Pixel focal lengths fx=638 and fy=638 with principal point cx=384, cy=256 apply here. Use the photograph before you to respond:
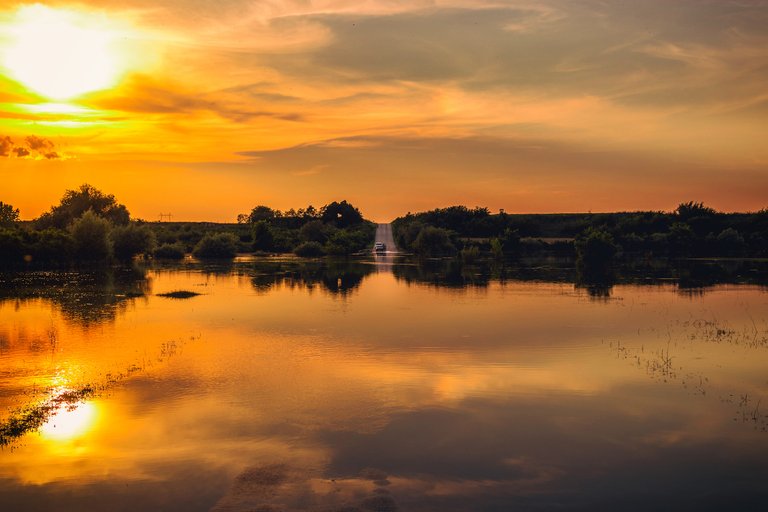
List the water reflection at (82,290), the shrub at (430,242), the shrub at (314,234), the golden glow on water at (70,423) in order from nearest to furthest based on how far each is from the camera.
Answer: the golden glow on water at (70,423)
the water reflection at (82,290)
the shrub at (430,242)
the shrub at (314,234)

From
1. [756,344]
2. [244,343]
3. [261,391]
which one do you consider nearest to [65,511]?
[261,391]

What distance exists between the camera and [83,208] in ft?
528

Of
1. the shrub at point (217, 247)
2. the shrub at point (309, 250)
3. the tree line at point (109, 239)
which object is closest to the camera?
the tree line at point (109, 239)

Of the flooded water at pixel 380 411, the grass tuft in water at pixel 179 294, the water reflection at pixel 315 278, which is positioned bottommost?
the flooded water at pixel 380 411

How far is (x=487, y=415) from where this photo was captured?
21.8 metres

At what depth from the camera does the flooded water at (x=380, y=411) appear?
15883 millimetres

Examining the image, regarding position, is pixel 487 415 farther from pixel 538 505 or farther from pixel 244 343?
pixel 244 343

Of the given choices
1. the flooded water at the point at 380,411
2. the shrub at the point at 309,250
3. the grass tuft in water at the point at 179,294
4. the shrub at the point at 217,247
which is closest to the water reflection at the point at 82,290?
the flooded water at the point at 380,411

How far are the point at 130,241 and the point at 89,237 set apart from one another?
1328cm

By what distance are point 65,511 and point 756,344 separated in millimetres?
34950

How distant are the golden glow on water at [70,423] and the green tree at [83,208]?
144 meters

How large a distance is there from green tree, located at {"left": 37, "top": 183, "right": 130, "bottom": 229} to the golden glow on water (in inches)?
5682

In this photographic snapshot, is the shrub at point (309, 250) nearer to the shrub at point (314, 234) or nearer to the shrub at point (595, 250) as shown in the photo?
the shrub at point (314, 234)

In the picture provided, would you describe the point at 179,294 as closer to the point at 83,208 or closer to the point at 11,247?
the point at 11,247
